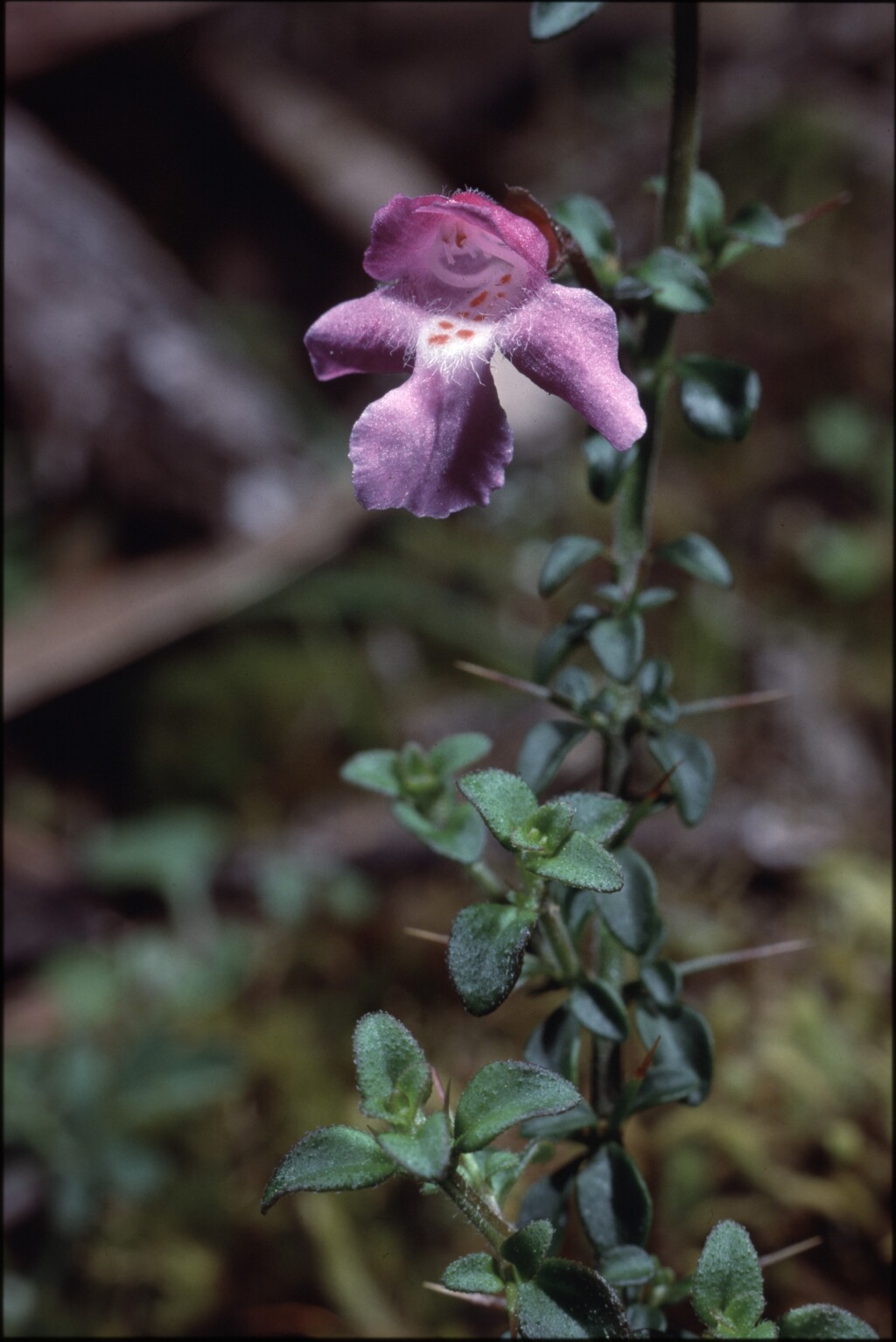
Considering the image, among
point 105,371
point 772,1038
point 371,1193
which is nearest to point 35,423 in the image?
point 105,371

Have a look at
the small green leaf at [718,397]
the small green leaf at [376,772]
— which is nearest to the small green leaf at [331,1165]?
the small green leaf at [376,772]

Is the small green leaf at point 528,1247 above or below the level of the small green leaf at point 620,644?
below

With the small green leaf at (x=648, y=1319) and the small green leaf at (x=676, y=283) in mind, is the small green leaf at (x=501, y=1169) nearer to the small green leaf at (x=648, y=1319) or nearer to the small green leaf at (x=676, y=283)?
the small green leaf at (x=648, y=1319)

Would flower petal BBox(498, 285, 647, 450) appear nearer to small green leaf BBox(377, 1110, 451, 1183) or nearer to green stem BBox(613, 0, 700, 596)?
green stem BBox(613, 0, 700, 596)

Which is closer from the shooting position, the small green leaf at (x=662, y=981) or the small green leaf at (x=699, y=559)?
the small green leaf at (x=662, y=981)

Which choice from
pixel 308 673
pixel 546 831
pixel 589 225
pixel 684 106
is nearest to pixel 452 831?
pixel 546 831

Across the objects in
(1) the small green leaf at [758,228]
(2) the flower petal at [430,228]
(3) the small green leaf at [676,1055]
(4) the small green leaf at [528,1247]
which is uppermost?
(2) the flower petal at [430,228]
